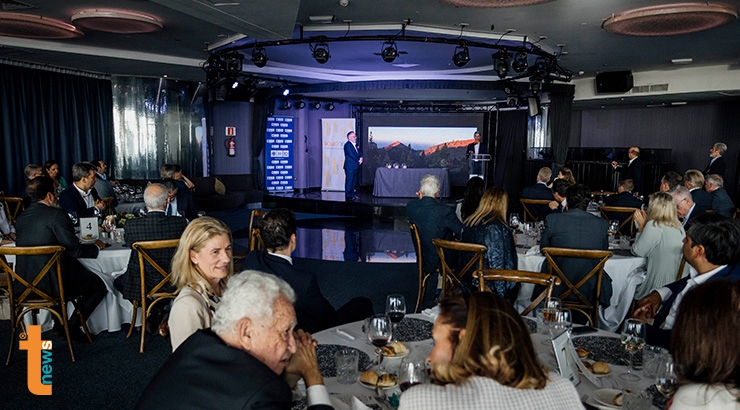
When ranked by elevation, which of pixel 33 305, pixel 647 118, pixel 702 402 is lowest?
pixel 33 305

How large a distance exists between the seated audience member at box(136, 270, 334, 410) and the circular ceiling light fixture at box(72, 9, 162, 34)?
644 centimetres

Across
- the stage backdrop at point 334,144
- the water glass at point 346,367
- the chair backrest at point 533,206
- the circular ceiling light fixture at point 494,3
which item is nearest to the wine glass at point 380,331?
the water glass at point 346,367

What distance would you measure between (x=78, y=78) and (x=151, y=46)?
3004mm

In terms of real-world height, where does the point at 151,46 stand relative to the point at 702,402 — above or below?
above

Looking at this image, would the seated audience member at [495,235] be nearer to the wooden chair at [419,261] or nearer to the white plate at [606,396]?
the wooden chair at [419,261]

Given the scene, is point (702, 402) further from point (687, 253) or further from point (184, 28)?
point (184, 28)

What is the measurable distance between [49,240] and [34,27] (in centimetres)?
464

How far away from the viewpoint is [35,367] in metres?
4.12

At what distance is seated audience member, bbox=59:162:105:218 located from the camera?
5.83 meters

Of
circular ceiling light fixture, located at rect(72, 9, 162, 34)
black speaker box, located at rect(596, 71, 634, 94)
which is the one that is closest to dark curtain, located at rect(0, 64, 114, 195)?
circular ceiling light fixture, located at rect(72, 9, 162, 34)

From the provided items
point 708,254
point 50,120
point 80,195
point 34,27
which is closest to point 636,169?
point 708,254

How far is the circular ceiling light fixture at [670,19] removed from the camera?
6371 mm

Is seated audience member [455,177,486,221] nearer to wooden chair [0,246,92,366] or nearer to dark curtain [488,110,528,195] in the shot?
wooden chair [0,246,92,366]

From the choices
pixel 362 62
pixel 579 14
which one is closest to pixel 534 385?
pixel 579 14
